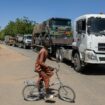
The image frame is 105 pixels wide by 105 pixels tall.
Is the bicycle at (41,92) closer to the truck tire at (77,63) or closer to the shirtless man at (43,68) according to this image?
the shirtless man at (43,68)

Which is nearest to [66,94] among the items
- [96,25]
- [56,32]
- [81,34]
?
[96,25]

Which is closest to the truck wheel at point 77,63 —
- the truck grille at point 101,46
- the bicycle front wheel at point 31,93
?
the truck grille at point 101,46

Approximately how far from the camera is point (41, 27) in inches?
1305

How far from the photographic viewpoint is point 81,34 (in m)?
18.0

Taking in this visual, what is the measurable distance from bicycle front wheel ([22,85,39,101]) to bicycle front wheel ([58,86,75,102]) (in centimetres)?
66

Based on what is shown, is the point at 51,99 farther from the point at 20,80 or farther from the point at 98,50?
the point at 98,50

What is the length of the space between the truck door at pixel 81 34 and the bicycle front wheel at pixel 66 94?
7.38 m

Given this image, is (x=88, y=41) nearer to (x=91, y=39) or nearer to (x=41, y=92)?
(x=91, y=39)

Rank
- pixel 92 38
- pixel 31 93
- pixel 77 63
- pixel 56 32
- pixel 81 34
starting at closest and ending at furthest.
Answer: pixel 31 93 → pixel 92 38 → pixel 81 34 → pixel 77 63 → pixel 56 32

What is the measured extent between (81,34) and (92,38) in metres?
1.05

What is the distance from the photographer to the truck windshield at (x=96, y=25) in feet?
56.5

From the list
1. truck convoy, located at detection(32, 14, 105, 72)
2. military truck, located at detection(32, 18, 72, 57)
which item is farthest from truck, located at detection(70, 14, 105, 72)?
military truck, located at detection(32, 18, 72, 57)

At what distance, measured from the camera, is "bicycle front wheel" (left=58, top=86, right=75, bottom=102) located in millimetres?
10141

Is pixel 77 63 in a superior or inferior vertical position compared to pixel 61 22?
inferior
